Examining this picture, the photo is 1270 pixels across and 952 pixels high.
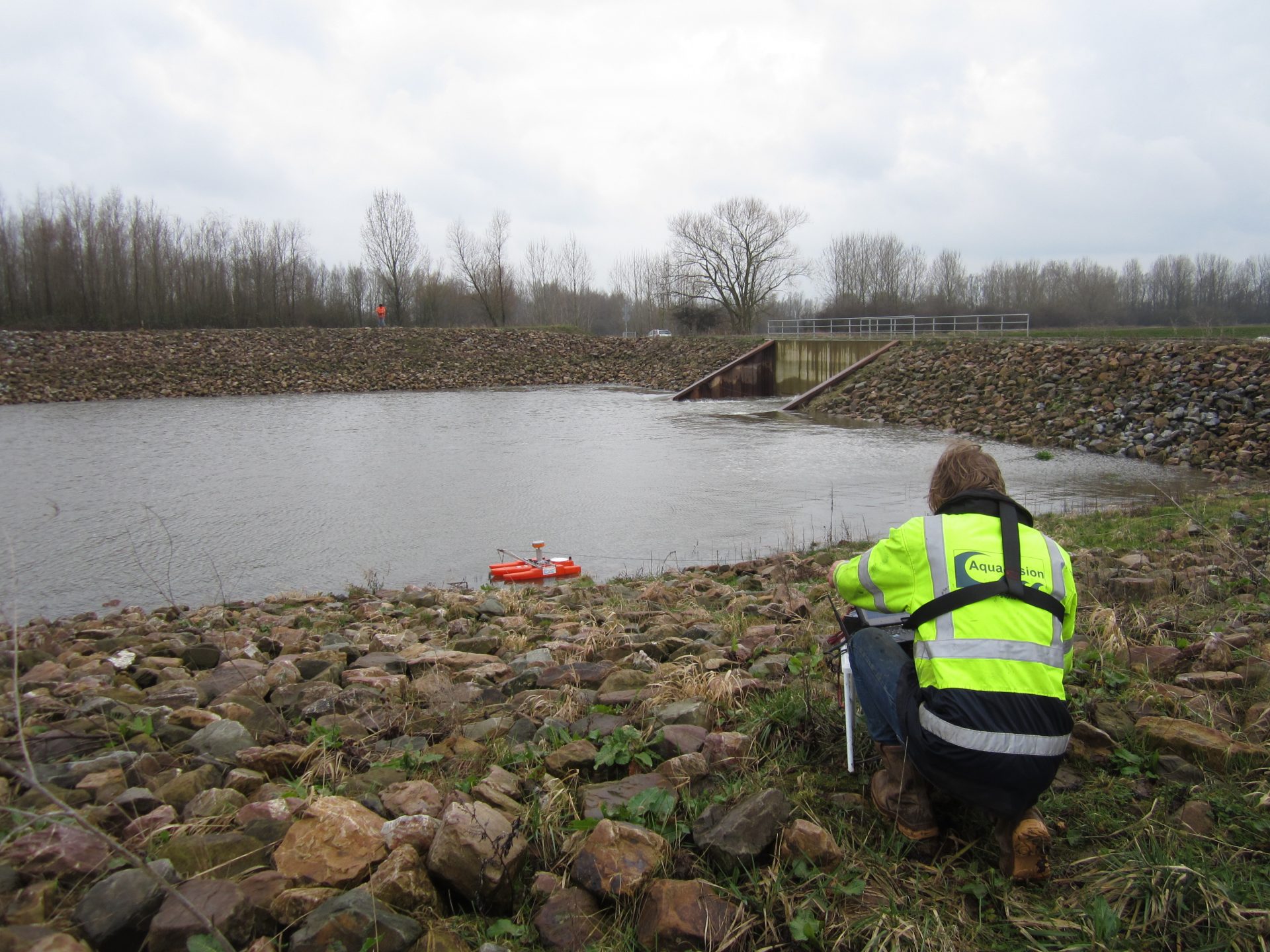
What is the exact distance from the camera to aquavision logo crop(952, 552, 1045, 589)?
2928 mm

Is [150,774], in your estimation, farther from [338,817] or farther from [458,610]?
[458,610]

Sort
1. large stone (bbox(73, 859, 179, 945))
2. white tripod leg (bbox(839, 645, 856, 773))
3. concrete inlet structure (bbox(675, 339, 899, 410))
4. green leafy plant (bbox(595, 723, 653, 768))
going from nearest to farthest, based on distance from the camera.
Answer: large stone (bbox(73, 859, 179, 945)) → white tripod leg (bbox(839, 645, 856, 773)) → green leafy plant (bbox(595, 723, 653, 768)) → concrete inlet structure (bbox(675, 339, 899, 410))

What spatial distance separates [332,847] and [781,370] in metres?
36.8

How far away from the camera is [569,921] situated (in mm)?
2760

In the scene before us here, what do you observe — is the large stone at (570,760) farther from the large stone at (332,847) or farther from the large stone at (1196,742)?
the large stone at (1196,742)

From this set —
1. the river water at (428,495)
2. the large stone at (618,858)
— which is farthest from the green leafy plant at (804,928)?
the river water at (428,495)

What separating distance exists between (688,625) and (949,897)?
11.8 feet

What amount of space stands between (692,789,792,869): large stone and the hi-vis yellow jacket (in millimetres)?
557

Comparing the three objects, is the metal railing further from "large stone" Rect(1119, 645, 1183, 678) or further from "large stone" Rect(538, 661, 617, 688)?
"large stone" Rect(538, 661, 617, 688)

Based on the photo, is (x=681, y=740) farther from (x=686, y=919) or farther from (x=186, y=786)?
(x=186, y=786)

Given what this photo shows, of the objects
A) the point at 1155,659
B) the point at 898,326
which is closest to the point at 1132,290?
the point at 898,326

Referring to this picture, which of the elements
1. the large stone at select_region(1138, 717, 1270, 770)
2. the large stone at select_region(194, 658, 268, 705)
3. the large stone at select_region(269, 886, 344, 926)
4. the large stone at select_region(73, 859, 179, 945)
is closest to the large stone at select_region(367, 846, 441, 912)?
the large stone at select_region(269, 886, 344, 926)

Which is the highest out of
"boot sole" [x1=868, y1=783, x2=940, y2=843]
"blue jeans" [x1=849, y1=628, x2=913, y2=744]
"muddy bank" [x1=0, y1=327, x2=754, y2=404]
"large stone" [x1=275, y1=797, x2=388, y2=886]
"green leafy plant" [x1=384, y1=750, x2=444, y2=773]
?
"muddy bank" [x1=0, y1=327, x2=754, y2=404]

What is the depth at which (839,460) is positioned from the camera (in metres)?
17.5
